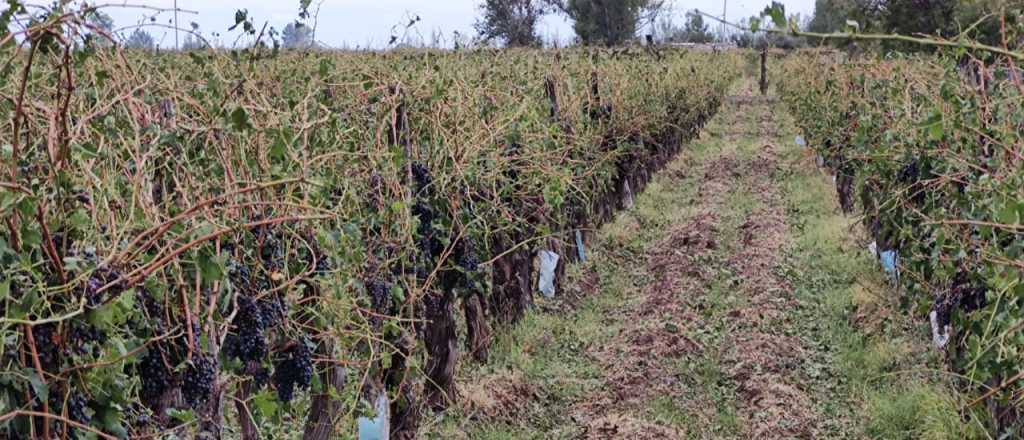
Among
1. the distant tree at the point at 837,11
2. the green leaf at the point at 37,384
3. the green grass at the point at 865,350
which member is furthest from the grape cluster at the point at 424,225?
the distant tree at the point at 837,11

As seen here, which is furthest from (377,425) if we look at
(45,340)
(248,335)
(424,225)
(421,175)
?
(45,340)

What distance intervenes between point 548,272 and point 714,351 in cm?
167

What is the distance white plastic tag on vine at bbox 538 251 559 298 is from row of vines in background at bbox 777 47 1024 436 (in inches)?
96.4

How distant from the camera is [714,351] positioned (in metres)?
7.34

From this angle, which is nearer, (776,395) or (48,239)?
(48,239)

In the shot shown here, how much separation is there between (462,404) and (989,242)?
117 inches

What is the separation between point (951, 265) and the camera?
196 inches

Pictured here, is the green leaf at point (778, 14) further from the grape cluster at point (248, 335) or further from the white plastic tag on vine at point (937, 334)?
the white plastic tag on vine at point (937, 334)

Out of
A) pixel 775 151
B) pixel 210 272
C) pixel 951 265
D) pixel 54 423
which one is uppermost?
pixel 210 272

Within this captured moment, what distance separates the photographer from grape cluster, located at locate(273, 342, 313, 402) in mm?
3713

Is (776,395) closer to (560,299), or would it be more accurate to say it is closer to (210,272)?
(560,299)

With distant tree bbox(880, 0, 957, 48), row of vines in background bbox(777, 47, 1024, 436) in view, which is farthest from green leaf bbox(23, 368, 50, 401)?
distant tree bbox(880, 0, 957, 48)

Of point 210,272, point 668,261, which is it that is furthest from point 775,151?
point 210,272

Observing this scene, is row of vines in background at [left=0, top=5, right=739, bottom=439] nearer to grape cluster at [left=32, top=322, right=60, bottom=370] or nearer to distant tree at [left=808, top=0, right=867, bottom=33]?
grape cluster at [left=32, top=322, right=60, bottom=370]
